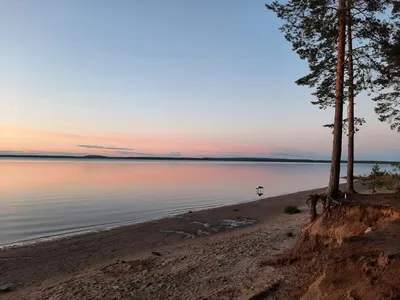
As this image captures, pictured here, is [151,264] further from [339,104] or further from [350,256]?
[339,104]

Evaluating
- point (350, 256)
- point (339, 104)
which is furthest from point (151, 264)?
point (339, 104)

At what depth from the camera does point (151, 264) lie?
965cm

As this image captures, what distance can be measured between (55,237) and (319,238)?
11.4 m

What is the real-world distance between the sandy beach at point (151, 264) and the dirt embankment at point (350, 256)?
787 mm

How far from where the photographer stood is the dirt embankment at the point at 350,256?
5.01 m

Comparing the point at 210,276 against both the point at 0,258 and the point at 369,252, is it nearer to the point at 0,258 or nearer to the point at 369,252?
the point at 369,252

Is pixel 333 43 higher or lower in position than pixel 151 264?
higher

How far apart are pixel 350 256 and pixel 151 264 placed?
5666 mm

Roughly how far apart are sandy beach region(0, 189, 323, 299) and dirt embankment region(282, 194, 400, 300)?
787mm

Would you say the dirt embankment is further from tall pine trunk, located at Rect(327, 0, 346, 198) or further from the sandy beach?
tall pine trunk, located at Rect(327, 0, 346, 198)

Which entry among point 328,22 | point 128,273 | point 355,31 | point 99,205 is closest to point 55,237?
point 128,273

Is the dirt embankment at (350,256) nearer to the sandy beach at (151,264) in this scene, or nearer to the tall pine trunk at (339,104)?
the sandy beach at (151,264)

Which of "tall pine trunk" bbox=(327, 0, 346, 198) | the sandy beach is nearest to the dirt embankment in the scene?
the sandy beach

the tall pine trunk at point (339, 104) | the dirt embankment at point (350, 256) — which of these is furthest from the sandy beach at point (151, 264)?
the tall pine trunk at point (339, 104)
